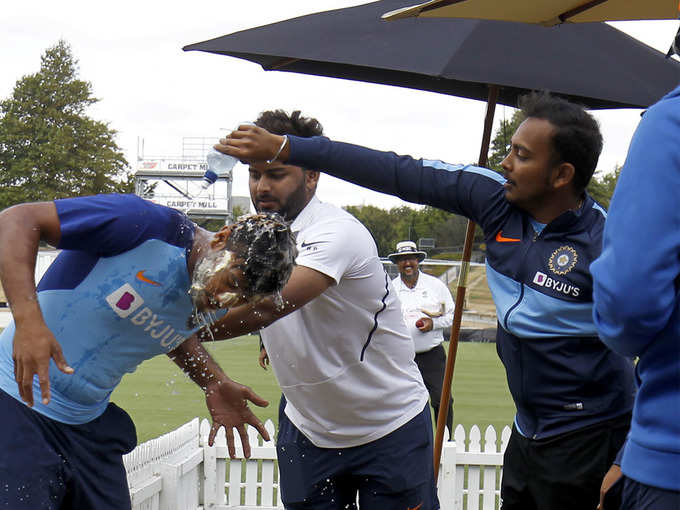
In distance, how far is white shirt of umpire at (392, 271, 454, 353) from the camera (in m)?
9.41

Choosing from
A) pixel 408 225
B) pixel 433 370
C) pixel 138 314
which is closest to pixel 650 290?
pixel 138 314

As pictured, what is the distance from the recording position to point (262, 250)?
9.00 ft

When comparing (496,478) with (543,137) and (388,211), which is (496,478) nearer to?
(543,137)

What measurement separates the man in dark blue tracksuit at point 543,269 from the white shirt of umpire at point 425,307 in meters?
5.97

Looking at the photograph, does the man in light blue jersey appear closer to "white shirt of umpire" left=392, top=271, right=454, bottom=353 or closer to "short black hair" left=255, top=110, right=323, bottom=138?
"short black hair" left=255, top=110, right=323, bottom=138

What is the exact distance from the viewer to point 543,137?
10.3ft

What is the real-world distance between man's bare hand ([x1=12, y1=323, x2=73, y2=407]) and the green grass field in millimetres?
5307

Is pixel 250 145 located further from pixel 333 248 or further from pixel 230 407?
pixel 230 407

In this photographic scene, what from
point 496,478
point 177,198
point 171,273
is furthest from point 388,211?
point 171,273

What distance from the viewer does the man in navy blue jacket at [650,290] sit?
68.4 inches

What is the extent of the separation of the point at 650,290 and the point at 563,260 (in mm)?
1293

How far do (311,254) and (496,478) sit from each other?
3949 mm

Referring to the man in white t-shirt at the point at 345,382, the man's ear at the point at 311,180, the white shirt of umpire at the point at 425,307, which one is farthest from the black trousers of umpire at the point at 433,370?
the man's ear at the point at 311,180

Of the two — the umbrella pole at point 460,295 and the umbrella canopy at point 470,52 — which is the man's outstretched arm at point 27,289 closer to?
the umbrella canopy at point 470,52
